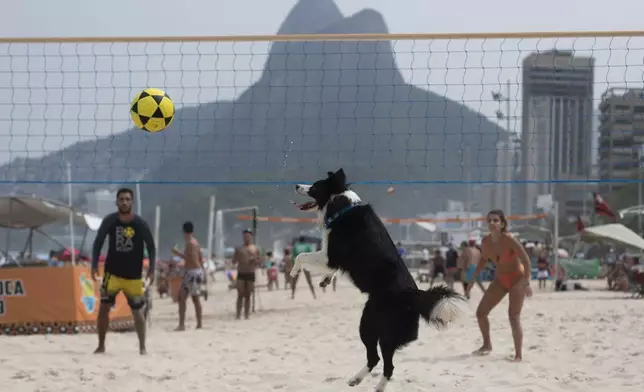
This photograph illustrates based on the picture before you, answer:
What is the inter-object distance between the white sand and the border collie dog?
0.22 meters

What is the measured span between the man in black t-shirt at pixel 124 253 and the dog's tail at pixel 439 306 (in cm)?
397

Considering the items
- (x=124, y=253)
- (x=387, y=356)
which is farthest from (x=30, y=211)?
(x=387, y=356)

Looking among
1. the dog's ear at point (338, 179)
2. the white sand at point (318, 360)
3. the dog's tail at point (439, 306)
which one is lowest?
the white sand at point (318, 360)

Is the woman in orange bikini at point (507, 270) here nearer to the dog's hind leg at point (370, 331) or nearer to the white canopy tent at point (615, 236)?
the dog's hind leg at point (370, 331)

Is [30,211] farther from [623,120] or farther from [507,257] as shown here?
[623,120]

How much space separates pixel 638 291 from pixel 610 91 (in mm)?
10706

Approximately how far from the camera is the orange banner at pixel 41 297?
35.8 ft

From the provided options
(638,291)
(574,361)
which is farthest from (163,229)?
(574,361)

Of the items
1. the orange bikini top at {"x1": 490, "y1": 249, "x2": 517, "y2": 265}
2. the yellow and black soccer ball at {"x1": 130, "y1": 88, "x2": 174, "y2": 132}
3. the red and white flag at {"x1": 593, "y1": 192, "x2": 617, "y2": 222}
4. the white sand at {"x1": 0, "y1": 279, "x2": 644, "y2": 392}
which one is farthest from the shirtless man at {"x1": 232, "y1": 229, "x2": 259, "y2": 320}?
the red and white flag at {"x1": 593, "y1": 192, "x2": 617, "y2": 222}

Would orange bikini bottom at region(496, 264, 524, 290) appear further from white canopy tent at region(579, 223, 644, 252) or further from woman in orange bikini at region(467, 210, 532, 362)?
white canopy tent at region(579, 223, 644, 252)

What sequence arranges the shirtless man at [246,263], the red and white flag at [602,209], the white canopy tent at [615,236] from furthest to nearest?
the red and white flag at [602,209], the white canopy tent at [615,236], the shirtless man at [246,263]

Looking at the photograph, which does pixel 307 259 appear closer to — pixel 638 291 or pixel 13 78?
pixel 13 78

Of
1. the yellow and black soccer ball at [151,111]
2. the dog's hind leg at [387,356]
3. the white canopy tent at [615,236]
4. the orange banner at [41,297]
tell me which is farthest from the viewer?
the white canopy tent at [615,236]

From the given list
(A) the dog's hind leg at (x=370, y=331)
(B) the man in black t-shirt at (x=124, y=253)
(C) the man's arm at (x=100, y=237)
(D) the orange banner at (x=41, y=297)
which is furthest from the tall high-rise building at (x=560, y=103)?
(D) the orange banner at (x=41, y=297)
